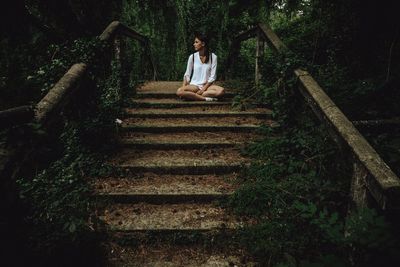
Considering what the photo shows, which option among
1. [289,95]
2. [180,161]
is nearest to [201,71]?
[289,95]

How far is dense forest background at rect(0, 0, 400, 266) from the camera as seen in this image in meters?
2.67

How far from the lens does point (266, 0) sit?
5684mm

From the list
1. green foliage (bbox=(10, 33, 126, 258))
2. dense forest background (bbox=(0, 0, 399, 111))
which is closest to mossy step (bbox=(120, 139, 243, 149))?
green foliage (bbox=(10, 33, 126, 258))

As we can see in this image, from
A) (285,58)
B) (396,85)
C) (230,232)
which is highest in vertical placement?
(285,58)

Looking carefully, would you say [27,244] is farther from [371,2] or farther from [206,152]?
[371,2]

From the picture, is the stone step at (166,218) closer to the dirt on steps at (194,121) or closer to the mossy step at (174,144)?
the mossy step at (174,144)

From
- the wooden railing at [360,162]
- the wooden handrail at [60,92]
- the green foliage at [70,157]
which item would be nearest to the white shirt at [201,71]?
the green foliage at [70,157]

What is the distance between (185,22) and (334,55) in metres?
5.49

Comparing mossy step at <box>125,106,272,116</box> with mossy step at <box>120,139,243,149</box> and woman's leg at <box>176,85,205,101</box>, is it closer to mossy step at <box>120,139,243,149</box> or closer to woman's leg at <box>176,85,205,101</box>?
woman's leg at <box>176,85,205,101</box>

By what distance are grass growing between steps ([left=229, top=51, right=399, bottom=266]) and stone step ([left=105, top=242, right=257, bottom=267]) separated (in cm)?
16

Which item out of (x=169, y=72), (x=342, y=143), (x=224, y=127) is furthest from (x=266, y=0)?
(x=169, y=72)

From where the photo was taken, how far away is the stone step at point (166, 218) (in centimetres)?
321

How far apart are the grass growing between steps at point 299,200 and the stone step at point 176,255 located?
0.16 m

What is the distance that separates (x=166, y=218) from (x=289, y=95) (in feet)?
8.24
